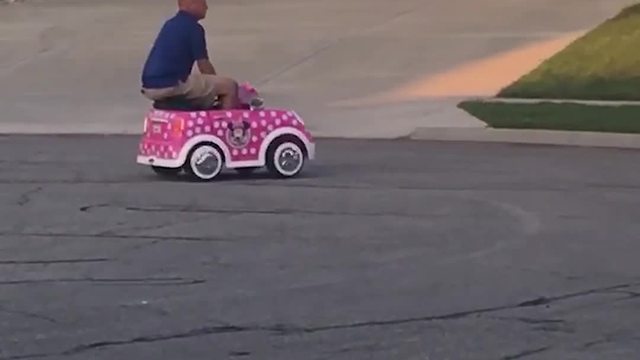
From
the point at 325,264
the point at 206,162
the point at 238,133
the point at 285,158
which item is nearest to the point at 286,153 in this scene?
the point at 285,158

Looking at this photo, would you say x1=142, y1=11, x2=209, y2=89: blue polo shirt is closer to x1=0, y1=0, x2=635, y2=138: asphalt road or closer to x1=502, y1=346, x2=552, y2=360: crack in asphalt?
x1=0, y1=0, x2=635, y2=138: asphalt road

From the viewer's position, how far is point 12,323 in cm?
811

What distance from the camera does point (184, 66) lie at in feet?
44.4

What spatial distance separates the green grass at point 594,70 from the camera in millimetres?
21312

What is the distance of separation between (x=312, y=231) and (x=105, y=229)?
142 centimetres

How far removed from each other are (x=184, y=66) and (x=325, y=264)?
4237mm

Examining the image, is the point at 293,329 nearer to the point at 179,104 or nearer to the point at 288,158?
the point at 179,104

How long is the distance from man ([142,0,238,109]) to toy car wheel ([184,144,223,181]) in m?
0.40

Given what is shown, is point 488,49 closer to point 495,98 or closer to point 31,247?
point 495,98

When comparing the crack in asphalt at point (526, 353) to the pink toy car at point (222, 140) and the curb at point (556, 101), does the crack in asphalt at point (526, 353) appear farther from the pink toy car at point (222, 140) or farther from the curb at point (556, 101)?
the curb at point (556, 101)

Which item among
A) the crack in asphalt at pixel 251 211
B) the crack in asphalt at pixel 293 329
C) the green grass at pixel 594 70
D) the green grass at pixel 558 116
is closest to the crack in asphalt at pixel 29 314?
the crack in asphalt at pixel 293 329

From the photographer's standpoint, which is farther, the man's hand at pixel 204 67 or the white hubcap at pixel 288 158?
the white hubcap at pixel 288 158

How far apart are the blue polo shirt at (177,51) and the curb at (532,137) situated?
539cm

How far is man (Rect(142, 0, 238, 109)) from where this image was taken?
13477mm
